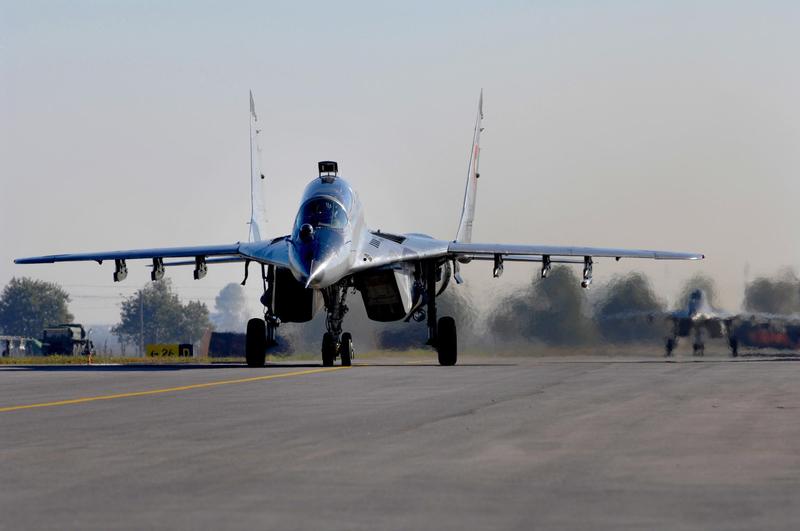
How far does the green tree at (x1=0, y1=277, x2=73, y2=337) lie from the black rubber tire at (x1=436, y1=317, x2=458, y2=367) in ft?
483

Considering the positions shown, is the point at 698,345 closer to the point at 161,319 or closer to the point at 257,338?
the point at 257,338

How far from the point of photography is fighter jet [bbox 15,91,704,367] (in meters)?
32.9

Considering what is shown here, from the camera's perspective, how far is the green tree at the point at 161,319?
6973 inches

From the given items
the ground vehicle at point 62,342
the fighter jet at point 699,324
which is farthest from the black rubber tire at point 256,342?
the ground vehicle at point 62,342

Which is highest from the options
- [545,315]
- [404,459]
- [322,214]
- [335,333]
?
[322,214]

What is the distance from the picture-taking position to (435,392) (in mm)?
20906

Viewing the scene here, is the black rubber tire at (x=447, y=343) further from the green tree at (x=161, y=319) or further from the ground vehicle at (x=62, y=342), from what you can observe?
the green tree at (x=161, y=319)

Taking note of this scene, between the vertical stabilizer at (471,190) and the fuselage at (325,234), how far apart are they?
12548mm

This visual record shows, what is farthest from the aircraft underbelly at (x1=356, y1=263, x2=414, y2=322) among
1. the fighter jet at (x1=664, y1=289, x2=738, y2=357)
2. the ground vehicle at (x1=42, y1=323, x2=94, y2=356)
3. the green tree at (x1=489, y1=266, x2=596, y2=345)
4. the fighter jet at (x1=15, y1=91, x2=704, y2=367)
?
the ground vehicle at (x1=42, y1=323, x2=94, y2=356)

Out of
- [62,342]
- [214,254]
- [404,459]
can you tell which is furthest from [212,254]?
[62,342]

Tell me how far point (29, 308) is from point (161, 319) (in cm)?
1784

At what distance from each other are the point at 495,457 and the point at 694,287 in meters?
41.1

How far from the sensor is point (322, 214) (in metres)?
33.2

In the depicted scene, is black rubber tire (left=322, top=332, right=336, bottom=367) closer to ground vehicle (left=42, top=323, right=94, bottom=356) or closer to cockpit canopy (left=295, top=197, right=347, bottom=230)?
cockpit canopy (left=295, top=197, right=347, bottom=230)
